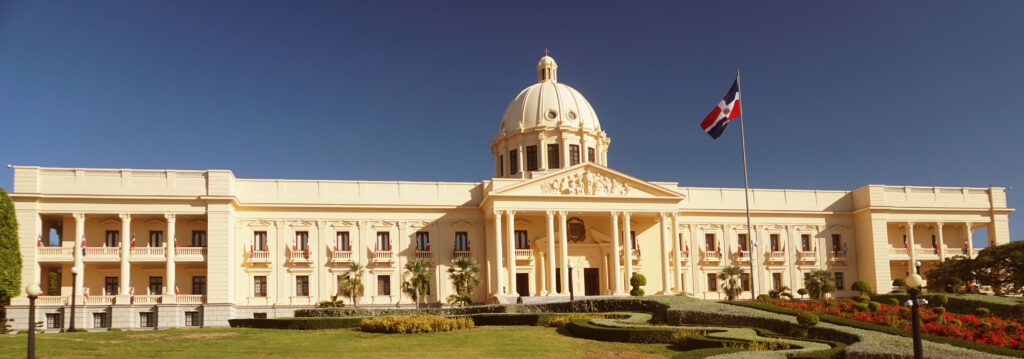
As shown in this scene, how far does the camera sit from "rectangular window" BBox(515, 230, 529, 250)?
61969mm

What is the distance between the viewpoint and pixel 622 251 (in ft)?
203

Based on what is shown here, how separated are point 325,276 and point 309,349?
3130 cm

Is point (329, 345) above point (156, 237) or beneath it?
beneath

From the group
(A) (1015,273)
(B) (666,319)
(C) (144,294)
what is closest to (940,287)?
(A) (1015,273)

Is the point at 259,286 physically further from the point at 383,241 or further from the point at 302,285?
the point at 383,241

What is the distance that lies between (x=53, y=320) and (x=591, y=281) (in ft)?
113

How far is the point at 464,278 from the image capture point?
180ft

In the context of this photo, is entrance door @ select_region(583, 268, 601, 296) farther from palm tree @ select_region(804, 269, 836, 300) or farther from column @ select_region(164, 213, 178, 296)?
column @ select_region(164, 213, 178, 296)

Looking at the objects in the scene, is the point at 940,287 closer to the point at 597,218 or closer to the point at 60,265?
the point at 597,218

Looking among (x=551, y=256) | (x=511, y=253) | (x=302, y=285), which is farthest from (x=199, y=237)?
(x=551, y=256)

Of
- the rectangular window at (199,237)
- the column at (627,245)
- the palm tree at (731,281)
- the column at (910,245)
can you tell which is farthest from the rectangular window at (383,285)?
the column at (910,245)

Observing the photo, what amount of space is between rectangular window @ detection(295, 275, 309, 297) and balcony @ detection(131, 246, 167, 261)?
8.47 meters

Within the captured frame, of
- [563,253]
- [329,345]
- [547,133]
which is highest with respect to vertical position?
[547,133]

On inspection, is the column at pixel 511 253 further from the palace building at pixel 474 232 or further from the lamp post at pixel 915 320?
the lamp post at pixel 915 320
